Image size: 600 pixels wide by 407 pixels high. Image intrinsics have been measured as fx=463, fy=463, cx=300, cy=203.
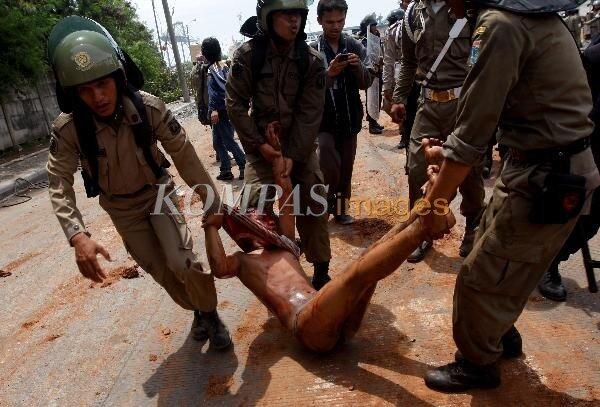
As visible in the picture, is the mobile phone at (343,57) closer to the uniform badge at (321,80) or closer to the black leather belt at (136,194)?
the uniform badge at (321,80)

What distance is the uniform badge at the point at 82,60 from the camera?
2223 mm

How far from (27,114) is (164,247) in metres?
11.6

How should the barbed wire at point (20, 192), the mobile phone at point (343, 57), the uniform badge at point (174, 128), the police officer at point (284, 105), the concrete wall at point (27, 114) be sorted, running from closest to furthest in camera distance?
the uniform badge at point (174, 128) < the police officer at point (284, 105) < the mobile phone at point (343, 57) < the barbed wire at point (20, 192) < the concrete wall at point (27, 114)

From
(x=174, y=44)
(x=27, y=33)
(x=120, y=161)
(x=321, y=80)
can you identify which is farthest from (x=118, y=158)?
(x=174, y=44)

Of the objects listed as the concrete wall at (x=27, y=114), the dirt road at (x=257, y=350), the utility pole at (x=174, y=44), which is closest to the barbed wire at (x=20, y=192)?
the concrete wall at (x=27, y=114)

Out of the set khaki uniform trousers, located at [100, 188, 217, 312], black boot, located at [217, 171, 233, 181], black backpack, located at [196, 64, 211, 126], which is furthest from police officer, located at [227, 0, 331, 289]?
black backpack, located at [196, 64, 211, 126]

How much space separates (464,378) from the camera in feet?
7.30

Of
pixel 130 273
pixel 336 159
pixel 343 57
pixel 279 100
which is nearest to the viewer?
pixel 279 100

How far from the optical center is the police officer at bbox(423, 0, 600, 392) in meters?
1.66

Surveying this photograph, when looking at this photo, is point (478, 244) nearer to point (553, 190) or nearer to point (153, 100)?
point (553, 190)

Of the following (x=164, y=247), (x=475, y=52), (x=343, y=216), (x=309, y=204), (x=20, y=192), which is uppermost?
(x=475, y=52)

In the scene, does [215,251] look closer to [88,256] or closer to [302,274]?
[302,274]

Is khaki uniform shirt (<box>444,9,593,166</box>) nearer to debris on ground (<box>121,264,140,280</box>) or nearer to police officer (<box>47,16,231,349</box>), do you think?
police officer (<box>47,16,231,349</box>)

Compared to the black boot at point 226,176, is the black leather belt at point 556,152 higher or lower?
higher
